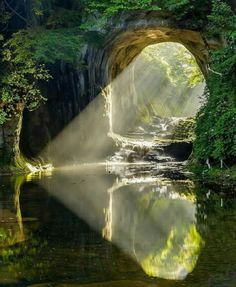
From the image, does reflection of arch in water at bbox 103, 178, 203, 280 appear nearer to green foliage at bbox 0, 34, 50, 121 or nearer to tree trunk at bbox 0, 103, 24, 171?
green foliage at bbox 0, 34, 50, 121

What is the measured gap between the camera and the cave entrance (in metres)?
32.0

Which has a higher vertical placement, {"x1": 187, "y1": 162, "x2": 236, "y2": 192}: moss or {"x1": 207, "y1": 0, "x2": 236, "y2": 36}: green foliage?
{"x1": 207, "y1": 0, "x2": 236, "y2": 36}: green foliage

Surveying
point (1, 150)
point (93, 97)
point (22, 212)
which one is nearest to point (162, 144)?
point (93, 97)

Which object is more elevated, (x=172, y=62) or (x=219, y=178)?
(x=172, y=62)

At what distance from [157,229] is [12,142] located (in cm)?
1527

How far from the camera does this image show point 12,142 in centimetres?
2177

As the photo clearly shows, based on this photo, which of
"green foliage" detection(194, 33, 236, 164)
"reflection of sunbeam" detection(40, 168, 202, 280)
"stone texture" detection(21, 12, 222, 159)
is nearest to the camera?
"reflection of sunbeam" detection(40, 168, 202, 280)

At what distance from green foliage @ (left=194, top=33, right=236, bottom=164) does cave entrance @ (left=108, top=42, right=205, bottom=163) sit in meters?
11.3

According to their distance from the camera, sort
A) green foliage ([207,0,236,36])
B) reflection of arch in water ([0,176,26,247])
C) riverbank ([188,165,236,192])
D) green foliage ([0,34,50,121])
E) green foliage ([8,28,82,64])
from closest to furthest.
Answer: reflection of arch in water ([0,176,26,247]) < riverbank ([188,165,236,192]) < green foliage ([207,0,236,36]) < green foliage ([8,28,82,64]) < green foliage ([0,34,50,121])

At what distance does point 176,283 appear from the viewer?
15.3ft

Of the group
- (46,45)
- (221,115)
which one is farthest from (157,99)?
(221,115)

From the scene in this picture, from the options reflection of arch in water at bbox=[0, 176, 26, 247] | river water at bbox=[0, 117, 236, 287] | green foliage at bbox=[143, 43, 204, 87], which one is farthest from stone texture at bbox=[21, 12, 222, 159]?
green foliage at bbox=[143, 43, 204, 87]

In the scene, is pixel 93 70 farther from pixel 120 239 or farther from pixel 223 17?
pixel 120 239

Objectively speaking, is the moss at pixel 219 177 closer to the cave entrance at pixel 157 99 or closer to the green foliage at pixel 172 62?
the cave entrance at pixel 157 99
